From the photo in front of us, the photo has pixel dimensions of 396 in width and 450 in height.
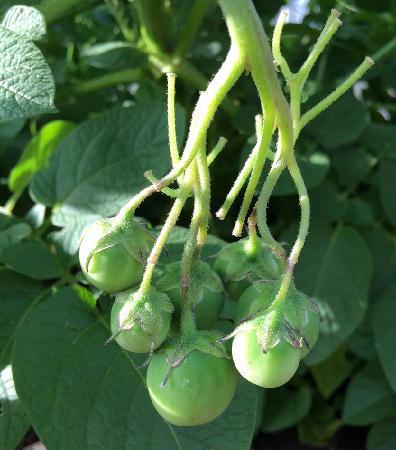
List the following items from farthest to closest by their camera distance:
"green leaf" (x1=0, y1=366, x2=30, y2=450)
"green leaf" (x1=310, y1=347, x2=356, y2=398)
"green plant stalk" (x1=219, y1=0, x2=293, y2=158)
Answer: "green leaf" (x1=310, y1=347, x2=356, y2=398), "green leaf" (x1=0, y1=366, x2=30, y2=450), "green plant stalk" (x1=219, y1=0, x2=293, y2=158)

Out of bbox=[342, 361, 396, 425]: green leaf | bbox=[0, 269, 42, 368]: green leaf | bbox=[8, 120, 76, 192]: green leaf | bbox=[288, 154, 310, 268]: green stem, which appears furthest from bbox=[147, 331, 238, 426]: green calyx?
bbox=[342, 361, 396, 425]: green leaf

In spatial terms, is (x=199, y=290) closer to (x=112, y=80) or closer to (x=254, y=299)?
(x=254, y=299)

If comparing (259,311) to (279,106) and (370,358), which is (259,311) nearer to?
(279,106)

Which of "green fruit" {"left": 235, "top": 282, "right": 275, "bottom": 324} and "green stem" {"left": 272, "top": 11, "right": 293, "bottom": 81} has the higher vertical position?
"green stem" {"left": 272, "top": 11, "right": 293, "bottom": 81}

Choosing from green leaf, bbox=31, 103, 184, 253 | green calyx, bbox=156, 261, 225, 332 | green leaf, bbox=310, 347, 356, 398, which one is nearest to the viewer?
green calyx, bbox=156, 261, 225, 332

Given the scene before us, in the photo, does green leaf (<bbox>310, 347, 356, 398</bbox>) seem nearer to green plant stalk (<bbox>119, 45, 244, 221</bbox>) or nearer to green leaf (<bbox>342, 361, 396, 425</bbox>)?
green leaf (<bbox>342, 361, 396, 425</bbox>)

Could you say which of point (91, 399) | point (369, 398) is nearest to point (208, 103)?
point (91, 399)

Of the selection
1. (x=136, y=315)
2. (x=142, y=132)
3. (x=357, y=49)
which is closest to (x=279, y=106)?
(x=136, y=315)
